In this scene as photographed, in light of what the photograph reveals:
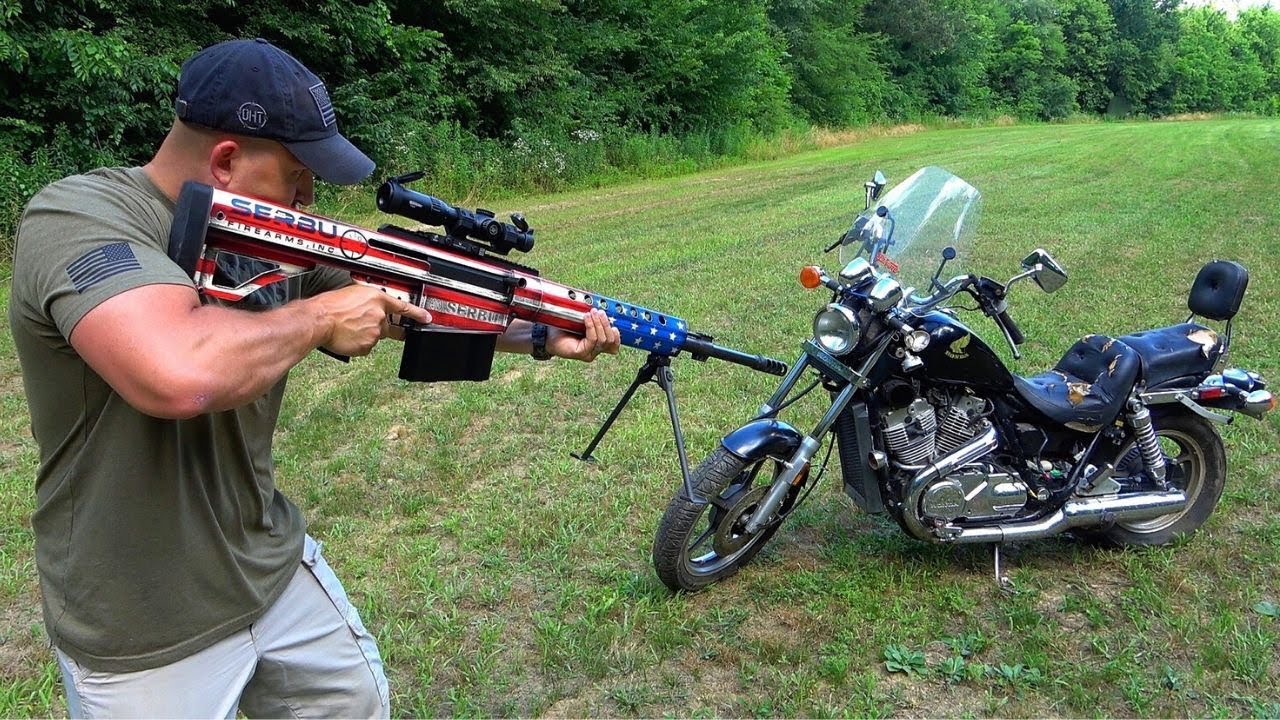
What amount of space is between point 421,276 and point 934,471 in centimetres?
222

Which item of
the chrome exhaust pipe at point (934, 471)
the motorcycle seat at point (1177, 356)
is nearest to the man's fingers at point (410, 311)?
the chrome exhaust pipe at point (934, 471)

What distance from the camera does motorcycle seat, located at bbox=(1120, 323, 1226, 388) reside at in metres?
3.58

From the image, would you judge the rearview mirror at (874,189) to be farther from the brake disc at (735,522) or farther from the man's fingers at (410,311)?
the man's fingers at (410,311)

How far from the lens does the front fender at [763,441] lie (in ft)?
11.0

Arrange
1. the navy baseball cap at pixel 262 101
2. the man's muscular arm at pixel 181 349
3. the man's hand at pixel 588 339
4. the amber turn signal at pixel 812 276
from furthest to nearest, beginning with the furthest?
the amber turn signal at pixel 812 276 → the man's hand at pixel 588 339 → the navy baseball cap at pixel 262 101 → the man's muscular arm at pixel 181 349

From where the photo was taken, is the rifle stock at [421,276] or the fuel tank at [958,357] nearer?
the rifle stock at [421,276]

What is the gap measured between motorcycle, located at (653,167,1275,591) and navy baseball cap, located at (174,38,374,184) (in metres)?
1.88

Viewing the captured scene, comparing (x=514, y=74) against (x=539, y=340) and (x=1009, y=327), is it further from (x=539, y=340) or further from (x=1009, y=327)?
(x=539, y=340)

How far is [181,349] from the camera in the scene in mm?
1431

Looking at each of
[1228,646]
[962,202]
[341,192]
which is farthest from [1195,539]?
[341,192]

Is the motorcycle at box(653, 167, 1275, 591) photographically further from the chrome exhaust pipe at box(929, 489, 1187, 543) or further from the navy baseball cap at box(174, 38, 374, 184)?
the navy baseball cap at box(174, 38, 374, 184)

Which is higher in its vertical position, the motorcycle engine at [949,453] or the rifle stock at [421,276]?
the rifle stock at [421,276]

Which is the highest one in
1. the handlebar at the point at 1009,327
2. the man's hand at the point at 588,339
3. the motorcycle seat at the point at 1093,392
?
the handlebar at the point at 1009,327

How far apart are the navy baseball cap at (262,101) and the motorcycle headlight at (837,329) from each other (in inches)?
76.3
